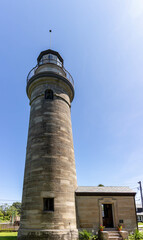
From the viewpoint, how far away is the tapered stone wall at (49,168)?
9.11 metres

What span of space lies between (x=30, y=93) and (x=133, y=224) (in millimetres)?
12431

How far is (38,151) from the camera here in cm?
1093

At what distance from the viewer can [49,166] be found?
34.0ft

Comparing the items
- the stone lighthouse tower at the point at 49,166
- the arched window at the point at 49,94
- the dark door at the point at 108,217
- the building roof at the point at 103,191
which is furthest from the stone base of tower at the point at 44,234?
the arched window at the point at 49,94

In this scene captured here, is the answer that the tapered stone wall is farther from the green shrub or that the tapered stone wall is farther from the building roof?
the green shrub

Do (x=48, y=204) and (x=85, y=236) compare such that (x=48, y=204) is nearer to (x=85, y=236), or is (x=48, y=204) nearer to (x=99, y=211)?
(x=85, y=236)

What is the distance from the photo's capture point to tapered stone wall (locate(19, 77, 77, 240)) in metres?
9.11

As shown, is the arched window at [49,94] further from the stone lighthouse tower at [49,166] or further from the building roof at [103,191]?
the building roof at [103,191]

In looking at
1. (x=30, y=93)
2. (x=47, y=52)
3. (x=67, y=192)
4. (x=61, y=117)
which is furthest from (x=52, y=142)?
(x=47, y=52)

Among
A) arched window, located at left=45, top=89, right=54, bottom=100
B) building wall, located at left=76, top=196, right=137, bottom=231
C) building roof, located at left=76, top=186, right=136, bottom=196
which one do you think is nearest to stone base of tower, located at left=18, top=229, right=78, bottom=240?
building wall, located at left=76, top=196, right=137, bottom=231

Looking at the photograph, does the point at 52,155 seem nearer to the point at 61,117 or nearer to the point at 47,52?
the point at 61,117

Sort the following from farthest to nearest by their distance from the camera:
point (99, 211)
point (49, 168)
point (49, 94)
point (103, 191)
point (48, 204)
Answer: point (49, 94) → point (103, 191) → point (99, 211) → point (49, 168) → point (48, 204)

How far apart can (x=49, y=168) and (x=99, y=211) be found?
4579 mm

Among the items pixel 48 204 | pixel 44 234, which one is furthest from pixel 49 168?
pixel 44 234
